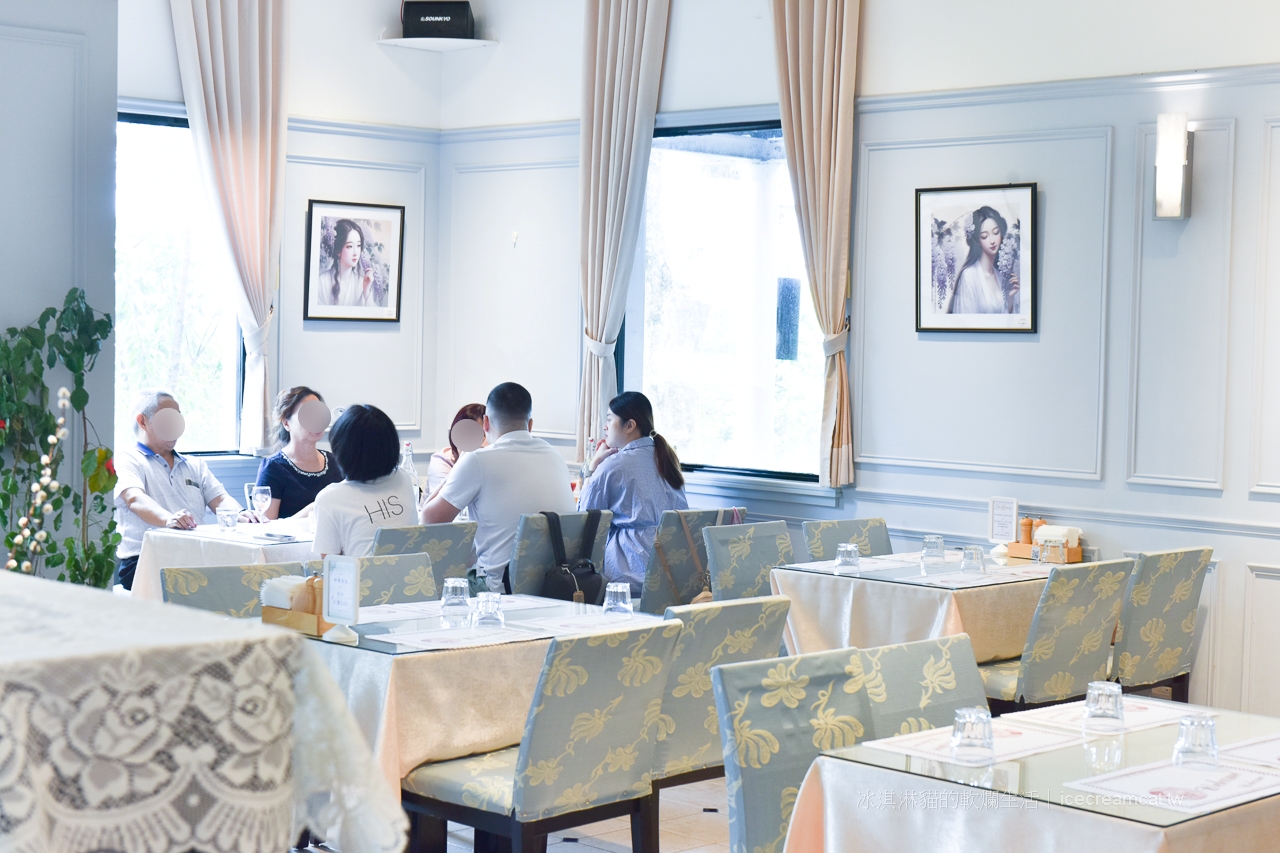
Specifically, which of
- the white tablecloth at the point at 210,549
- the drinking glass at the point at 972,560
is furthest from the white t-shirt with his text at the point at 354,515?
the drinking glass at the point at 972,560

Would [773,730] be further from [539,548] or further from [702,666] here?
[539,548]

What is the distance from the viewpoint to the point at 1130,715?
311cm

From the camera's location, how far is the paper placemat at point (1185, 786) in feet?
7.82

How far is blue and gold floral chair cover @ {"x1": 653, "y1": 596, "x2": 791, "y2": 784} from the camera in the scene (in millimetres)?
3701

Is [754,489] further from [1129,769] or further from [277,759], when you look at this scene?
[277,759]

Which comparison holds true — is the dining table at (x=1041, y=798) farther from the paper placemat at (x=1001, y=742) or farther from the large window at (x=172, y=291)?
the large window at (x=172, y=291)

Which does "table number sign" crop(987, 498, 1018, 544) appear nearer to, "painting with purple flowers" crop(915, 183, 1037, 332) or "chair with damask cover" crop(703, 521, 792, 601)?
"painting with purple flowers" crop(915, 183, 1037, 332)

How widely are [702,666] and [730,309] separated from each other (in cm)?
440

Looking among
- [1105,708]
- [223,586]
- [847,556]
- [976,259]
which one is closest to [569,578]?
[847,556]

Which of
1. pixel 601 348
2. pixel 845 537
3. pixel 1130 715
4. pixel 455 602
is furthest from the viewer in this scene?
pixel 601 348

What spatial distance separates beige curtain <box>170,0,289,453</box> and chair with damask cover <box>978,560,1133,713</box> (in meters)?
4.88

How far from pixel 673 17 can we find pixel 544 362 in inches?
83.8

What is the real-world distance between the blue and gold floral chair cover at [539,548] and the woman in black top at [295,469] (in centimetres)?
132

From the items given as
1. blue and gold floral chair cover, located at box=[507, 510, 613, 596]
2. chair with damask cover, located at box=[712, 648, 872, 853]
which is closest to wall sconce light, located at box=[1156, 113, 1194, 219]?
blue and gold floral chair cover, located at box=[507, 510, 613, 596]
